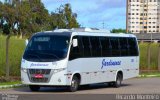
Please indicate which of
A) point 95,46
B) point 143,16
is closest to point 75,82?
point 95,46

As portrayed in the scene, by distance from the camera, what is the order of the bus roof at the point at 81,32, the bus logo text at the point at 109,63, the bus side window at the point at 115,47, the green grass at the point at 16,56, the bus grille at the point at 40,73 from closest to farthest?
the bus grille at the point at 40,73
the bus roof at the point at 81,32
the bus logo text at the point at 109,63
the bus side window at the point at 115,47
the green grass at the point at 16,56

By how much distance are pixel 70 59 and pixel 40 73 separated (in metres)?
1.37

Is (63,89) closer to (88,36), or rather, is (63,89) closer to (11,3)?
(88,36)

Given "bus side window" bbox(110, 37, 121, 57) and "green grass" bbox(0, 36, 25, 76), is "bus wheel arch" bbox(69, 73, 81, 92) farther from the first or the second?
"green grass" bbox(0, 36, 25, 76)

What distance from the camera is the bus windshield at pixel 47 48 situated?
20.8m

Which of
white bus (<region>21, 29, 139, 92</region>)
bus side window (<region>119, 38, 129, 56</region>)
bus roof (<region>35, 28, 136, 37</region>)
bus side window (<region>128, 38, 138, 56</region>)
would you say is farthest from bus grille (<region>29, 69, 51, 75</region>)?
bus side window (<region>128, 38, 138, 56</region>)

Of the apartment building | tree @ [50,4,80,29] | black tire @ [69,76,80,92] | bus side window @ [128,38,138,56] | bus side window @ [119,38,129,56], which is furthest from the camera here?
the apartment building

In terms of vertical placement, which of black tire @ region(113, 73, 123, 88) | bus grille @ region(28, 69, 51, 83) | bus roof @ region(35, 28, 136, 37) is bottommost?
black tire @ region(113, 73, 123, 88)

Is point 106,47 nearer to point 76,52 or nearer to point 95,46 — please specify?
point 95,46

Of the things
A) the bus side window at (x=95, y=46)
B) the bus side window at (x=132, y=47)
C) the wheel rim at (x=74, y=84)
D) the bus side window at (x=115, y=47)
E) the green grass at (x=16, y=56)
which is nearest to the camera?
the wheel rim at (x=74, y=84)

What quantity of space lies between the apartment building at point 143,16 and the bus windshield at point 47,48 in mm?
72767

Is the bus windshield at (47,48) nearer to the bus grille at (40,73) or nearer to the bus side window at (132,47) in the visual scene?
the bus grille at (40,73)

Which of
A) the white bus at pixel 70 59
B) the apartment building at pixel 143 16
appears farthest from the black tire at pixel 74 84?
the apartment building at pixel 143 16

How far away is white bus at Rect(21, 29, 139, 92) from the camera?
20.6 meters
